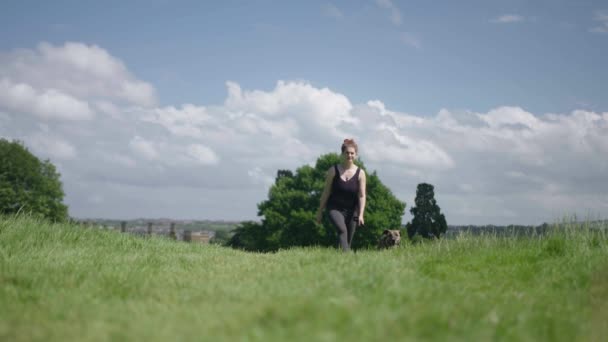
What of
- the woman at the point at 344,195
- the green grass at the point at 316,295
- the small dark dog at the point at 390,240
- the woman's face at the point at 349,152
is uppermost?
the woman's face at the point at 349,152

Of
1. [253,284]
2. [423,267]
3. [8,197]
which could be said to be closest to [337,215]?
[423,267]

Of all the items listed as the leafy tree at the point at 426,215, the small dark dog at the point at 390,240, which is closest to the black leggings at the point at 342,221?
the small dark dog at the point at 390,240

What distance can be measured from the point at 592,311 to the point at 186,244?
12299mm

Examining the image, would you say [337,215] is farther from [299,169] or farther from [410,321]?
[299,169]

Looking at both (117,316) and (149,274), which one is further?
(149,274)

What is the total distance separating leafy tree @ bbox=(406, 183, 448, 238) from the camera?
45062 millimetres

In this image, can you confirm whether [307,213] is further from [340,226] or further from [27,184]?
[340,226]

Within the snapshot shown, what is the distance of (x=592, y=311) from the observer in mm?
6711

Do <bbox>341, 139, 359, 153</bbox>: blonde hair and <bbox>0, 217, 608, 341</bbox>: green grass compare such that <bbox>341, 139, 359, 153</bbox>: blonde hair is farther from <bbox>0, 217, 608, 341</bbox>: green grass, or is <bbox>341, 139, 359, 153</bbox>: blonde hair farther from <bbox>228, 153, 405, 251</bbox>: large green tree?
<bbox>228, 153, 405, 251</bbox>: large green tree

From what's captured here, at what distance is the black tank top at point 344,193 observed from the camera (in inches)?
462

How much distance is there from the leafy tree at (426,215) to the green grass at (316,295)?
108ft

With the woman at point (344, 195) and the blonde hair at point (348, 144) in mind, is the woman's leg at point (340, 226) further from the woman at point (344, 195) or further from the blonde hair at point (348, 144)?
the blonde hair at point (348, 144)

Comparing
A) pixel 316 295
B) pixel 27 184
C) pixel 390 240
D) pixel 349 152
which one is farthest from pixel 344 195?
pixel 27 184

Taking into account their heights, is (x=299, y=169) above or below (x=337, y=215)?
above
